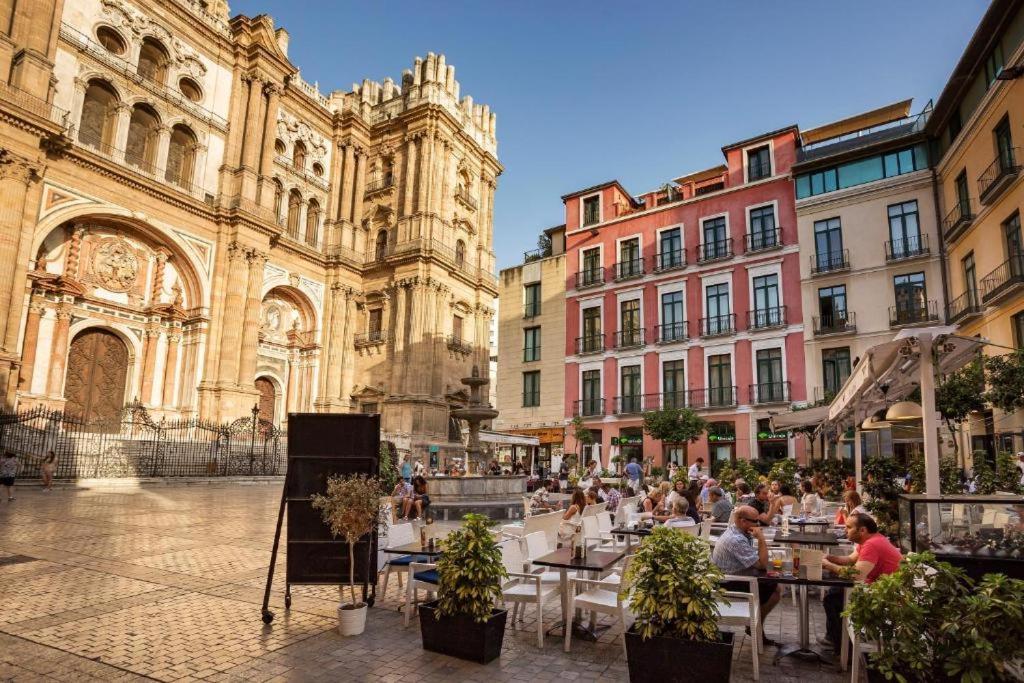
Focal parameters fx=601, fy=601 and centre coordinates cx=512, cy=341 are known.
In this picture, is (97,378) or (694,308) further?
(694,308)

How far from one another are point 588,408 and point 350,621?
26030 millimetres

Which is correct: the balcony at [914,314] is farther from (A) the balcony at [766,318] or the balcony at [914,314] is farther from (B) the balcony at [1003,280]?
(A) the balcony at [766,318]

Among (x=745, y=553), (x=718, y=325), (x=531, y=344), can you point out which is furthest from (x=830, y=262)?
(x=745, y=553)

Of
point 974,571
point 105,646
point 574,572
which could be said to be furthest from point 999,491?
point 105,646

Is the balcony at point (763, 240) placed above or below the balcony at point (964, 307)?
above

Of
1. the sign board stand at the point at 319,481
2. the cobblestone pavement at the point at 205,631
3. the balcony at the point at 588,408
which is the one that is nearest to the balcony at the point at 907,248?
the balcony at the point at 588,408

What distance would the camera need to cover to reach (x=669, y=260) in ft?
98.0

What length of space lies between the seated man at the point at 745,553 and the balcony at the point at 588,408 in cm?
2490

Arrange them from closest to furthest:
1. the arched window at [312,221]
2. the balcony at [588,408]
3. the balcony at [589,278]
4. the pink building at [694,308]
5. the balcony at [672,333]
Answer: the pink building at [694,308], the balcony at [672,333], the balcony at [588,408], the balcony at [589,278], the arched window at [312,221]

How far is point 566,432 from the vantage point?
31000mm

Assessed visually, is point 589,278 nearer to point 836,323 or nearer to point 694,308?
point 694,308

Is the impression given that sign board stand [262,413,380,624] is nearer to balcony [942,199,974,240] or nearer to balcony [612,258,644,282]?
balcony [942,199,974,240]

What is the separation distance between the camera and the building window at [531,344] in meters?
34.2

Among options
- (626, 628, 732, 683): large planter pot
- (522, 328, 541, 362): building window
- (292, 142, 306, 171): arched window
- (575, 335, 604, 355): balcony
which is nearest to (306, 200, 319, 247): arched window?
(292, 142, 306, 171): arched window
